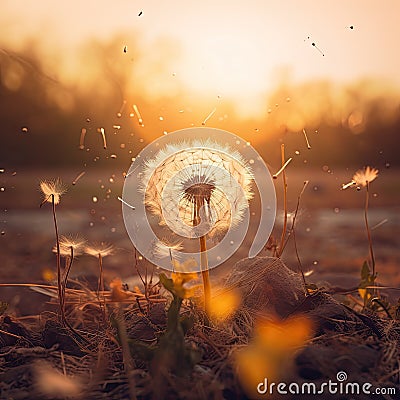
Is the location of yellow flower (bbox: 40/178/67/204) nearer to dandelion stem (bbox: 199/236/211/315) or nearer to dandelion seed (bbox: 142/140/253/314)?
dandelion seed (bbox: 142/140/253/314)

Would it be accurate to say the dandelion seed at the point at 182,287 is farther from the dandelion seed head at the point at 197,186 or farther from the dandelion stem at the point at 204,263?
the dandelion seed head at the point at 197,186

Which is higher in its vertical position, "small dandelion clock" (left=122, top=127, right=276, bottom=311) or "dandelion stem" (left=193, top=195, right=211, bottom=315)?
"small dandelion clock" (left=122, top=127, right=276, bottom=311)

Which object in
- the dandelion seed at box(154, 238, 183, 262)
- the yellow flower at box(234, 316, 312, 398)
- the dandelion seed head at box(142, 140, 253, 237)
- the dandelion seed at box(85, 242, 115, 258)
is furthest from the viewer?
the dandelion seed at box(85, 242, 115, 258)

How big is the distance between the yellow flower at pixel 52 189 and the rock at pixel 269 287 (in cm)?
101

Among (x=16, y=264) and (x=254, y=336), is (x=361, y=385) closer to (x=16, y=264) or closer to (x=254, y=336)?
(x=254, y=336)

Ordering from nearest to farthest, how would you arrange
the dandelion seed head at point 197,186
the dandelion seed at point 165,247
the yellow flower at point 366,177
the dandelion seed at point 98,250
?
the dandelion seed head at point 197,186 → the dandelion seed at point 165,247 → the dandelion seed at point 98,250 → the yellow flower at point 366,177

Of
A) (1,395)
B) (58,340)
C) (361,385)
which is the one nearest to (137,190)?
(58,340)

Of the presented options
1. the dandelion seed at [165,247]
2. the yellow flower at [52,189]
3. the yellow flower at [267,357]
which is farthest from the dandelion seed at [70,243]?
the yellow flower at [267,357]

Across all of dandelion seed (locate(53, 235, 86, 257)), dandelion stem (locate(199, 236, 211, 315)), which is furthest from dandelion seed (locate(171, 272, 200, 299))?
dandelion seed (locate(53, 235, 86, 257))

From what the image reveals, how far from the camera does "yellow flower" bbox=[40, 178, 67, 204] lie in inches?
119

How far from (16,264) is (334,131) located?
4.40 m

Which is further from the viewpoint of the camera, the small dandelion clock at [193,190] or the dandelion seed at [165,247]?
the dandelion seed at [165,247]

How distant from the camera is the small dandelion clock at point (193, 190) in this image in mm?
3172

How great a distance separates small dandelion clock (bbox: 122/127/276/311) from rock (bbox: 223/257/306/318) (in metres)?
0.23
